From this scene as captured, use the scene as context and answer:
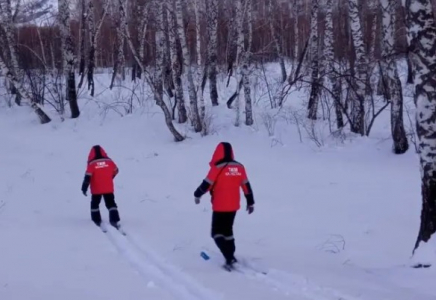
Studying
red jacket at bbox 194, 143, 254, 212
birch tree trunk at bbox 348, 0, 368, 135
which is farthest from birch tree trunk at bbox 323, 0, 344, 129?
red jacket at bbox 194, 143, 254, 212

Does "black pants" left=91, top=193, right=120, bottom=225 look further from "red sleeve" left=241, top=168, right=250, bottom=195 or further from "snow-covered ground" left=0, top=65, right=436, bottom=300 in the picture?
"red sleeve" left=241, top=168, right=250, bottom=195

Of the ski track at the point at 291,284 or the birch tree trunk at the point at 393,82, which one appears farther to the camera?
the birch tree trunk at the point at 393,82

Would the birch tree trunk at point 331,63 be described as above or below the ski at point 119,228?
above

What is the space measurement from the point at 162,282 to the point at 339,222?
4698mm

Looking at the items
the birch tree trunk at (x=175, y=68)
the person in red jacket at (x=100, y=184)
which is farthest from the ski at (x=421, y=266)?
the birch tree trunk at (x=175, y=68)

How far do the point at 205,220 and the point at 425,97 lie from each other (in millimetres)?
5557

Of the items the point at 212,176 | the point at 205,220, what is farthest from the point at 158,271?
the point at 205,220

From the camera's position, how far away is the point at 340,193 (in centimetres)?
1299

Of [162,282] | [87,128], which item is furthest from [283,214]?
[87,128]

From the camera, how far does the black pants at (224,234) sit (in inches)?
319

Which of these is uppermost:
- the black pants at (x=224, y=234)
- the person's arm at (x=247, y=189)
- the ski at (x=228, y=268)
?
the person's arm at (x=247, y=189)

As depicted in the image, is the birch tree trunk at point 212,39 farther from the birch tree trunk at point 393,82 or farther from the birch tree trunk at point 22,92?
the birch tree trunk at point 393,82

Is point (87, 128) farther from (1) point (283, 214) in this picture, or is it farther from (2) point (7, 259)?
(2) point (7, 259)

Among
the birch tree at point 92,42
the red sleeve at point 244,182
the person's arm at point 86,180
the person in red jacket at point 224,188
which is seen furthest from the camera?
the birch tree at point 92,42
